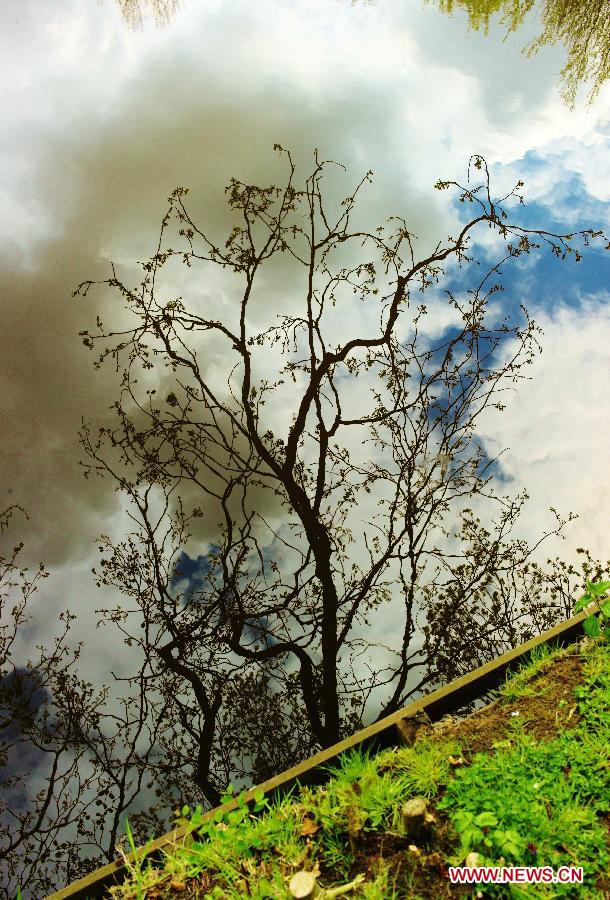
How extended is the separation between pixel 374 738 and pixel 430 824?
1.51 ft

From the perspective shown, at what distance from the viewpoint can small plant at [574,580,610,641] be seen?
2801 mm

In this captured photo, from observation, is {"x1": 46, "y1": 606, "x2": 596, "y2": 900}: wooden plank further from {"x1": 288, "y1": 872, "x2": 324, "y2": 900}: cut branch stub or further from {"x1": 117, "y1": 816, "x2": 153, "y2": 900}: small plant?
{"x1": 288, "y1": 872, "x2": 324, "y2": 900}: cut branch stub

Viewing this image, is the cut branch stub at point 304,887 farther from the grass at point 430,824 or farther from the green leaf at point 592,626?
the green leaf at point 592,626

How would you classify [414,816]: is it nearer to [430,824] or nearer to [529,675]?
[430,824]

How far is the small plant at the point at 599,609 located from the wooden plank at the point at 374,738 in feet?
0.24

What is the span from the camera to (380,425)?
6.63m

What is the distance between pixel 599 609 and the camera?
2.92 m

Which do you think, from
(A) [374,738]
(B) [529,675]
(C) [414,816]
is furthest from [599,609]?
(C) [414,816]

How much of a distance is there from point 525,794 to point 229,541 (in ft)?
16.0

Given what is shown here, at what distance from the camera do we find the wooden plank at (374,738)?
6.85 feet

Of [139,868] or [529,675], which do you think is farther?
[529,675]

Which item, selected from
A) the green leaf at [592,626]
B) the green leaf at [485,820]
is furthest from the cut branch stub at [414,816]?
the green leaf at [592,626]

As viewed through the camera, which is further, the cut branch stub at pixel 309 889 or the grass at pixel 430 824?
the grass at pixel 430 824

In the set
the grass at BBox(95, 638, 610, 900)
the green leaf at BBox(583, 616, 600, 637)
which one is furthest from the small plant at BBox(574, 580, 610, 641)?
the grass at BBox(95, 638, 610, 900)
